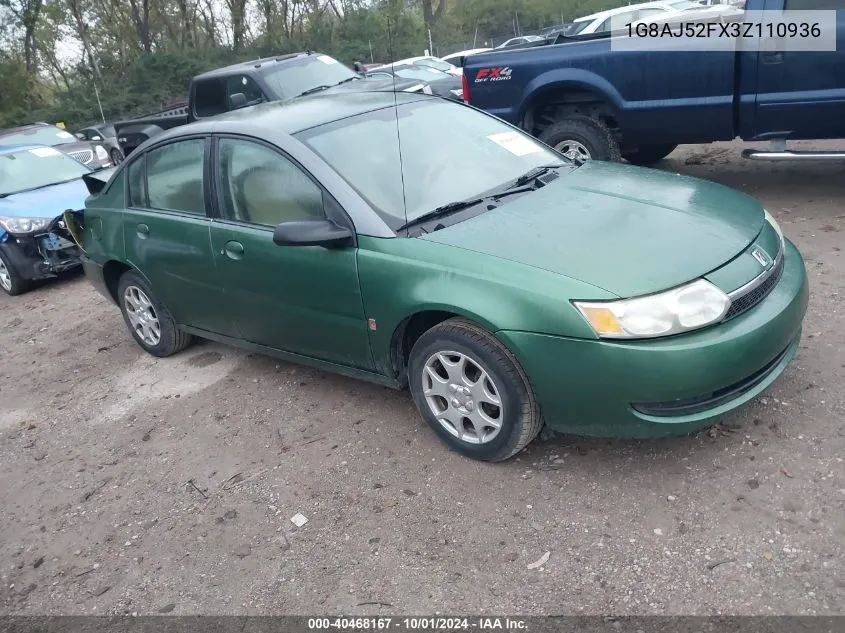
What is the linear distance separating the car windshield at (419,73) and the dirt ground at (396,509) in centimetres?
1118

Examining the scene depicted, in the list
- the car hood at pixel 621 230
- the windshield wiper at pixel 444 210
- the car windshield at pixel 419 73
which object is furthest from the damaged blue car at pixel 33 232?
the car windshield at pixel 419 73

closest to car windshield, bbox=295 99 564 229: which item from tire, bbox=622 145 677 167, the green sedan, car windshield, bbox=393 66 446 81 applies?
the green sedan

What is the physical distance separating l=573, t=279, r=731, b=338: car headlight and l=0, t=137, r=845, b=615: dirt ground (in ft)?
2.37

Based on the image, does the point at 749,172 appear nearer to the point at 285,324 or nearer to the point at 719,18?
the point at 719,18

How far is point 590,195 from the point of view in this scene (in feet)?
12.2

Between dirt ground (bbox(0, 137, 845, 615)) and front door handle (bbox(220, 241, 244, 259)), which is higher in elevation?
front door handle (bbox(220, 241, 244, 259))

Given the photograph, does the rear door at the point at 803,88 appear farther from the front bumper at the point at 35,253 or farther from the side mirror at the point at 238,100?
the front bumper at the point at 35,253

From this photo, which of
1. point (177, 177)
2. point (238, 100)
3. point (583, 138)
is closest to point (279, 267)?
point (177, 177)

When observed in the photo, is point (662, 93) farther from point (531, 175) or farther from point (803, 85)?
point (531, 175)

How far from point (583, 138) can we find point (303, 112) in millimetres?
3560

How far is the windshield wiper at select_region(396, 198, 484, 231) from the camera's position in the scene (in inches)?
139

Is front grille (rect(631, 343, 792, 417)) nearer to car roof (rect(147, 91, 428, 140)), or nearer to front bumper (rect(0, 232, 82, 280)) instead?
car roof (rect(147, 91, 428, 140))

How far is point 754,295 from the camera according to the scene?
3.11 metres

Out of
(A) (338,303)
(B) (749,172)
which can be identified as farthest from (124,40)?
(A) (338,303)
